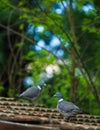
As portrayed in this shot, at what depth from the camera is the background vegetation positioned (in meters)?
12.1

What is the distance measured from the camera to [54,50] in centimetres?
1530

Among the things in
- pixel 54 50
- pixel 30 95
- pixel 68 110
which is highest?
pixel 54 50

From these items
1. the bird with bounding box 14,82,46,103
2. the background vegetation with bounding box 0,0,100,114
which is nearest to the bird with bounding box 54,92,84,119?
the bird with bounding box 14,82,46,103

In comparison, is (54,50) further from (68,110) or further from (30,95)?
(68,110)

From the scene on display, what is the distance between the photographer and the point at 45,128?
5723 mm

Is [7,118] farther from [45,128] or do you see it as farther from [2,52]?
[2,52]

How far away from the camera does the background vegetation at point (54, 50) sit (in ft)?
39.6

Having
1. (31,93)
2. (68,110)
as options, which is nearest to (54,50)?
(31,93)

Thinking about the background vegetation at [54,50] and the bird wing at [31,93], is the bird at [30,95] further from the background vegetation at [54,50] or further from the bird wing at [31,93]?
the background vegetation at [54,50]

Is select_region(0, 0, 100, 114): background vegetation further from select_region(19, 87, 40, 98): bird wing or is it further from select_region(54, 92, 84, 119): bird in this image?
select_region(54, 92, 84, 119): bird

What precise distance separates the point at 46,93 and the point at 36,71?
0.64 meters

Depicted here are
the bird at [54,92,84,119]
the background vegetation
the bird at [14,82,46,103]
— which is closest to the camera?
the bird at [54,92,84,119]

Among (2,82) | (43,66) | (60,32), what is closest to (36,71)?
(43,66)

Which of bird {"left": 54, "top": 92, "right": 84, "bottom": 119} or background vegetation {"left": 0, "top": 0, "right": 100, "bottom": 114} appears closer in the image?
bird {"left": 54, "top": 92, "right": 84, "bottom": 119}
